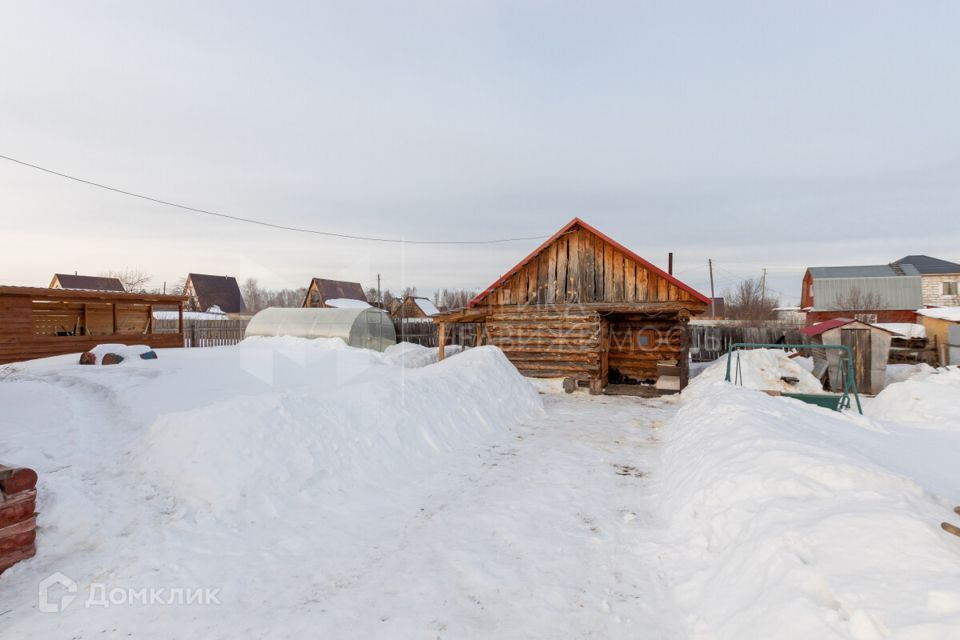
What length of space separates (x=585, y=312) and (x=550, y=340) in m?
1.57

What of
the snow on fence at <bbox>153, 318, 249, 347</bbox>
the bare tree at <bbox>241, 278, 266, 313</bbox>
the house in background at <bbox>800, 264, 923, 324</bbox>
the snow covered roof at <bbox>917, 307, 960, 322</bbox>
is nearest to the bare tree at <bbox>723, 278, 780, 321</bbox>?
the house in background at <bbox>800, 264, 923, 324</bbox>

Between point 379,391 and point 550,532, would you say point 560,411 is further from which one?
point 550,532

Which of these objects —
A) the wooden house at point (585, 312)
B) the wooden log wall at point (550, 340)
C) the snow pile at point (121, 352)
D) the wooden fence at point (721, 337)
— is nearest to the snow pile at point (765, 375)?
the wooden house at point (585, 312)

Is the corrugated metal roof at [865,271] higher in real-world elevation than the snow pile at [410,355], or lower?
higher

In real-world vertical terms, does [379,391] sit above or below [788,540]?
above

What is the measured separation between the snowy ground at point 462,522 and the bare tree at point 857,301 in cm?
3485

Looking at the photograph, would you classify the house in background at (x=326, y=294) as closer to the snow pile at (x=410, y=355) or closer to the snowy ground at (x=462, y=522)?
the snow pile at (x=410, y=355)

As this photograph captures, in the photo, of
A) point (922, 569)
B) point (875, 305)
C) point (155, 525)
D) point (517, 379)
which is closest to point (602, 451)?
point (517, 379)

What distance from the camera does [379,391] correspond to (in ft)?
26.2

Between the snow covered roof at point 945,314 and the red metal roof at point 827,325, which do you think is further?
the snow covered roof at point 945,314

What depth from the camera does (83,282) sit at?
4334 cm

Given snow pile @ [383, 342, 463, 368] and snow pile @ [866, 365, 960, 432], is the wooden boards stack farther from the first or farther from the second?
snow pile @ [383, 342, 463, 368]

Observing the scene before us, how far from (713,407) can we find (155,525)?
27.8ft

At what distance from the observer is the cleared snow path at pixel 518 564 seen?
10.9 feet
